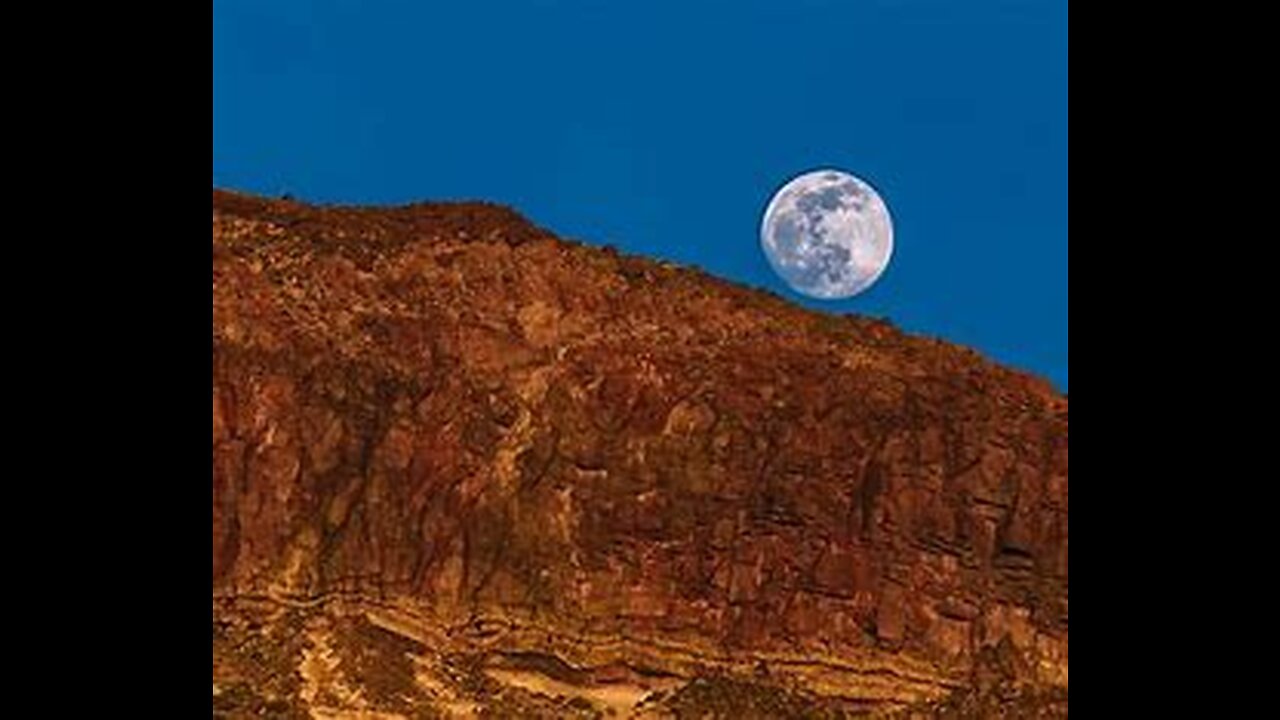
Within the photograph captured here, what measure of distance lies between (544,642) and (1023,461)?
13486mm

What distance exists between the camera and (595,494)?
1901 inches

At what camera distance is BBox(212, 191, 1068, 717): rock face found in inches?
1736

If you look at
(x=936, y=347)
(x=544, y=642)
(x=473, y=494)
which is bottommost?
(x=544, y=642)

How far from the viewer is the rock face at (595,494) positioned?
44.1 meters
